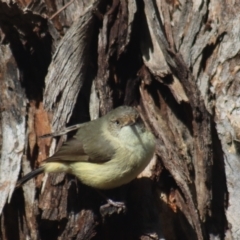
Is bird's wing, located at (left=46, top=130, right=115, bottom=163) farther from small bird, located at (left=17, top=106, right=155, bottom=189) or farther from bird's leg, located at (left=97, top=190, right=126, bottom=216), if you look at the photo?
bird's leg, located at (left=97, top=190, right=126, bottom=216)

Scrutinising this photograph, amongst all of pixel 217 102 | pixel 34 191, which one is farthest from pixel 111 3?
pixel 34 191

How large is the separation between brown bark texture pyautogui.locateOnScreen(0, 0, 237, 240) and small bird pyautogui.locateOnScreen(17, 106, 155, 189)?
150 millimetres

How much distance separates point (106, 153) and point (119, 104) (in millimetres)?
507

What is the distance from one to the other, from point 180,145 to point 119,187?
0.65m

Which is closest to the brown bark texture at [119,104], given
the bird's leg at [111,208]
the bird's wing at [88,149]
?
the bird's leg at [111,208]

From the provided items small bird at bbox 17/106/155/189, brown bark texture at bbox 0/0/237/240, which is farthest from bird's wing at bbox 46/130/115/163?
brown bark texture at bbox 0/0/237/240

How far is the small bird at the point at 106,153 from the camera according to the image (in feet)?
24.7

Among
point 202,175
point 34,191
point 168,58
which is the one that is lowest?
point 202,175

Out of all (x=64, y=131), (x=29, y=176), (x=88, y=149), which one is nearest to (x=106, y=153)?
(x=88, y=149)

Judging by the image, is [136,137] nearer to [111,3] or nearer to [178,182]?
[178,182]

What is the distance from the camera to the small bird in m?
7.54

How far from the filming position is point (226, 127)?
7773mm

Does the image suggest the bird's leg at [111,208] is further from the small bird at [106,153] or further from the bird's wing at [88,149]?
the bird's wing at [88,149]

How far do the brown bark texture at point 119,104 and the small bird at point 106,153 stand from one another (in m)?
0.15
